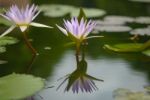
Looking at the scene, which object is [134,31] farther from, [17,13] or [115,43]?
[17,13]

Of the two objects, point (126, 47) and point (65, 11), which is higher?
point (65, 11)

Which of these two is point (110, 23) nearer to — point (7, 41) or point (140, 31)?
point (140, 31)

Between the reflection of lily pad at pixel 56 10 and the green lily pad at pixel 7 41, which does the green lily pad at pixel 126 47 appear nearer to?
the green lily pad at pixel 7 41

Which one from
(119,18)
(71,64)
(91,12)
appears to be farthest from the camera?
(91,12)

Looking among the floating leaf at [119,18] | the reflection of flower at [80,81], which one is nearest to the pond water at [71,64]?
the reflection of flower at [80,81]

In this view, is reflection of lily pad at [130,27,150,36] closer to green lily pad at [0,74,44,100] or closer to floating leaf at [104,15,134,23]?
floating leaf at [104,15,134,23]

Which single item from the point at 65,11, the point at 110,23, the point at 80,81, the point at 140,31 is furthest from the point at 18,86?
the point at 65,11
